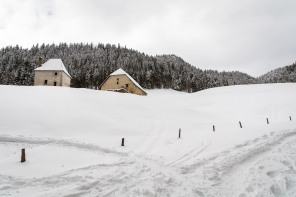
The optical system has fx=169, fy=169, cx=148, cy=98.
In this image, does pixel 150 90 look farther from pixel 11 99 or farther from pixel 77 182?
pixel 77 182

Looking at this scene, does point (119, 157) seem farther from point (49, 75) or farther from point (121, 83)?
point (49, 75)

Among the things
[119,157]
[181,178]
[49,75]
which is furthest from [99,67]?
[181,178]

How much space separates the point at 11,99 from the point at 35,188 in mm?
15500

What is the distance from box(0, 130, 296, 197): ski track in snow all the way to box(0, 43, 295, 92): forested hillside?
221ft

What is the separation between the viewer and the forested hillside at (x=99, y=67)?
75731 millimetres

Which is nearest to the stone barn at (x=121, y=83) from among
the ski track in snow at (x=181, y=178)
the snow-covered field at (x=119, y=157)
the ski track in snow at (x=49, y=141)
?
the snow-covered field at (x=119, y=157)

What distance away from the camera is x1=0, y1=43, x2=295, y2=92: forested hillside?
248ft

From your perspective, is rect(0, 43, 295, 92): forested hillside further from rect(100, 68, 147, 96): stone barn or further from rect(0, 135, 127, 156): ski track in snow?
rect(0, 135, 127, 156): ski track in snow

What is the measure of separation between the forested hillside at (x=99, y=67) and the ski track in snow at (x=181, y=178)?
6736 centimetres

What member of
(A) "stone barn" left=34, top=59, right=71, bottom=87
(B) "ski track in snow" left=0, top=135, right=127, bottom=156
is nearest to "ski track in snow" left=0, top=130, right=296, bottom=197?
(B) "ski track in snow" left=0, top=135, right=127, bottom=156

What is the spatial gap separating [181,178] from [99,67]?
83006 millimetres

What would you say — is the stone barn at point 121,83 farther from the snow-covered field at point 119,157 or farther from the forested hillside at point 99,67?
the forested hillside at point 99,67

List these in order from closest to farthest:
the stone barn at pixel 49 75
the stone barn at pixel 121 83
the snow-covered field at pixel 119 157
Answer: the snow-covered field at pixel 119 157
the stone barn at pixel 49 75
the stone barn at pixel 121 83

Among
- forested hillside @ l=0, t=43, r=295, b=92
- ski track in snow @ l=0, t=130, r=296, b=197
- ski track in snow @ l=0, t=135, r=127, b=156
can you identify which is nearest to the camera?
ski track in snow @ l=0, t=130, r=296, b=197
